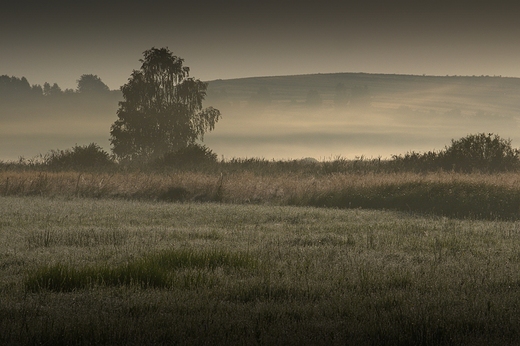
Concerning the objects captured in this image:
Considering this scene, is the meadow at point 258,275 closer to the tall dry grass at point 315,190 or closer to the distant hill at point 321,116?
the tall dry grass at point 315,190

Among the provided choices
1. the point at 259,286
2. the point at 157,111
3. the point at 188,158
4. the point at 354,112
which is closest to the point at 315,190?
the point at 188,158

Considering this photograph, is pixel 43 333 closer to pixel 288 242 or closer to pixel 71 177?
pixel 288 242

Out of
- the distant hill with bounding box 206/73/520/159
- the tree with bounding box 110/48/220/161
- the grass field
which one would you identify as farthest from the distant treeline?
the grass field

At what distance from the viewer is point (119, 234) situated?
43.6 ft

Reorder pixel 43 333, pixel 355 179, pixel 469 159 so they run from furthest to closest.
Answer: pixel 469 159 → pixel 355 179 → pixel 43 333

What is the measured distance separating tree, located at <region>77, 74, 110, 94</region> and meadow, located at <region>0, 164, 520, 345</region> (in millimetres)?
83074

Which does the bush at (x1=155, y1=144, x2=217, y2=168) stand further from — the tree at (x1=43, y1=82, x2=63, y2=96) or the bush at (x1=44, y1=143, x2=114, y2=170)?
the tree at (x1=43, y1=82, x2=63, y2=96)

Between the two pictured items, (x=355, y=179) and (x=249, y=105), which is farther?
(x=249, y=105)

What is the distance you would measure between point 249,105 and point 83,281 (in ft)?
317

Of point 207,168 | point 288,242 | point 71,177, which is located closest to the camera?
point 288,242

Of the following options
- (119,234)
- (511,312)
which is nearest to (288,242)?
(119,234)

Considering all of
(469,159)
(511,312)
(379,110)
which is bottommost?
(511,312)

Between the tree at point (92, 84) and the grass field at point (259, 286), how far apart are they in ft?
291

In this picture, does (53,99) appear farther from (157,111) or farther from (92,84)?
(157,111)
